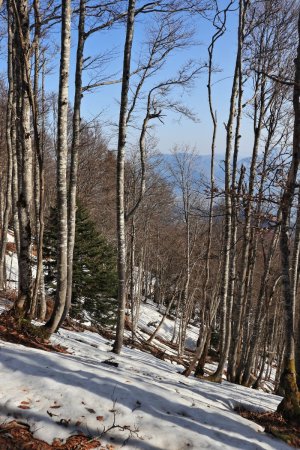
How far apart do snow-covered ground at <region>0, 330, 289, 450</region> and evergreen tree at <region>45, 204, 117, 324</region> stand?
10.8 metres

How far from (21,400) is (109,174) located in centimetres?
2380

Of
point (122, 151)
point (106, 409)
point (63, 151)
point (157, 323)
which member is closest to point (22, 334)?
point (106, 409)

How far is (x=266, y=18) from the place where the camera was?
31.7 feet

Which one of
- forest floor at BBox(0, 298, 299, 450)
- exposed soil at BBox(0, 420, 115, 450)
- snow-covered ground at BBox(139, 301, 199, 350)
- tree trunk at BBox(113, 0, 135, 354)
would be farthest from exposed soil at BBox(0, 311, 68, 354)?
snow-covered ground at BBox(139, 301, 199, 350)

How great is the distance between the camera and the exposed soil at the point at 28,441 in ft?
9.89

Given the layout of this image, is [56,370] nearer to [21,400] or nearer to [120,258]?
[21,400]

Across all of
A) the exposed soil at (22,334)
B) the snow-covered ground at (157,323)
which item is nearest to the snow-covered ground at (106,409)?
the exposed soil at (22,334)

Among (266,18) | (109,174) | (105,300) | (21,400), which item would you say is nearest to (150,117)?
(266,18)

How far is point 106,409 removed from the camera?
3.83m

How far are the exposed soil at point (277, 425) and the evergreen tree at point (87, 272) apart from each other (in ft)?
35.6

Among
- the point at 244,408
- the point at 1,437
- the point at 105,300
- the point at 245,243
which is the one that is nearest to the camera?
Result: the point at 1,437

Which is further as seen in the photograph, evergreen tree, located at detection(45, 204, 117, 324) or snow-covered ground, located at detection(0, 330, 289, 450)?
evergreen tree, located at detection(45, 204, 117, 324)

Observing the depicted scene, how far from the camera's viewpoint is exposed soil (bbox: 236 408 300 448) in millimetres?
4602

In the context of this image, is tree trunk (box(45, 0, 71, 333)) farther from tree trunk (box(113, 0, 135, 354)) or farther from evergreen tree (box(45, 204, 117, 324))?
evergreen tree (box(45, 204, 117, 324))
